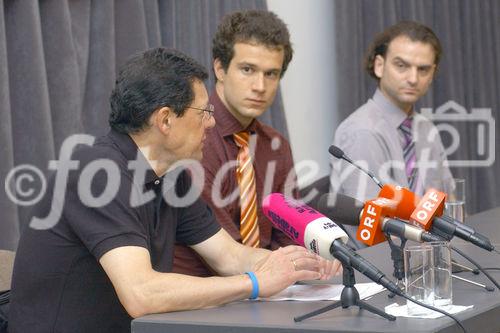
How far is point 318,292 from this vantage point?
2.35 metres

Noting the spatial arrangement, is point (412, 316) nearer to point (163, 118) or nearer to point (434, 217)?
point (434, 217)

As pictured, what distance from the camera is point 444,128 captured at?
615 cm

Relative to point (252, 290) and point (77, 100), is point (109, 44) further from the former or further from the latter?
point (252, 290)

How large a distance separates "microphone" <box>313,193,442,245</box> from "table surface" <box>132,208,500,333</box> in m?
0.16

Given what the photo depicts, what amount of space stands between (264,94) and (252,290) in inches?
47.9

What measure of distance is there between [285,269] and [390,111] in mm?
1920

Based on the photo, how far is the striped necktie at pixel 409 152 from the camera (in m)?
3.96

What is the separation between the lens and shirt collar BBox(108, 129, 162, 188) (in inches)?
97.2

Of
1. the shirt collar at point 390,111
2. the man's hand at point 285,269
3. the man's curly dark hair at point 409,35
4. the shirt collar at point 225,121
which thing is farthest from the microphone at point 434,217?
the man's curly dark hair at point 409,35

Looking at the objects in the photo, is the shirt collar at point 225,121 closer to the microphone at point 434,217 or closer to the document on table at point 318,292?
the document on table at point 318,292

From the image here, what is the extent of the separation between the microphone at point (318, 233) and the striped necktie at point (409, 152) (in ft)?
5.57
